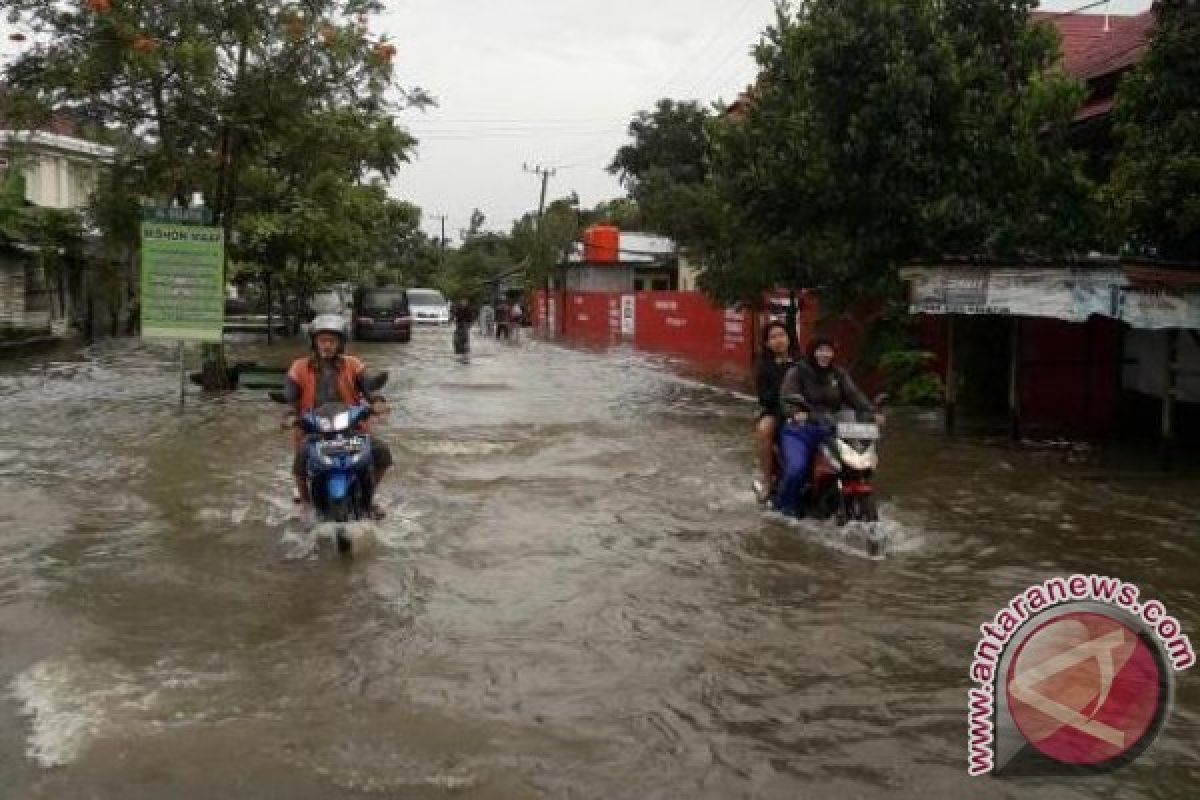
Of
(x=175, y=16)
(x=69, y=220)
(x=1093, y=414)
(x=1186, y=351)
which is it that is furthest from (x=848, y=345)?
(x=69, y=220)

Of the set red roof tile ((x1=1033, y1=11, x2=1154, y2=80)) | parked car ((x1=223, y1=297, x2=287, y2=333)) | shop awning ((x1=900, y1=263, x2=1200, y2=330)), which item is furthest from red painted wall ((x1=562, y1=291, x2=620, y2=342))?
shop awning ((x1=900, y1=263, x2=1200, y2=330))

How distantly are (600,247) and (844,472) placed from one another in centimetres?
4163

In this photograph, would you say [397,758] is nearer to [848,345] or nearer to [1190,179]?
[1190,179]

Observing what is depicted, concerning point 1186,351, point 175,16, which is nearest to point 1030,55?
point 1186,351

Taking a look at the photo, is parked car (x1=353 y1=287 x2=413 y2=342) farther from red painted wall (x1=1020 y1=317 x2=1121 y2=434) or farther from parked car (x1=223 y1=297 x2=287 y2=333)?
red painted wall (x1=1020 y1=317 x2=1121 y2=434)

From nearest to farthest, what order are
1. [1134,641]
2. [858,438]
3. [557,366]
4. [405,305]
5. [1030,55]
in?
[1134,641] < [858,438] < [1030,55] < [557,366] < [405,305]

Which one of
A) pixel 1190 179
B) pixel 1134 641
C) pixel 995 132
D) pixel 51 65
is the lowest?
pixel 1134 641

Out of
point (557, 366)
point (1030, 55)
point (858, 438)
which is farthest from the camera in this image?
point (557, 366)

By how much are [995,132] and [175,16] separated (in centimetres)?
1060

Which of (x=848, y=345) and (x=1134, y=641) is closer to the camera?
(x=1134, y=641)

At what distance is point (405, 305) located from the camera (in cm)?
3534

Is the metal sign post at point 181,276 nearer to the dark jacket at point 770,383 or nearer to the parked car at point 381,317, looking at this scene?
the dark jacket at point 770,383

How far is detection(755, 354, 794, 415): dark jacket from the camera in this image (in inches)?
348

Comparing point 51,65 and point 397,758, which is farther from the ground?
point 51,65
